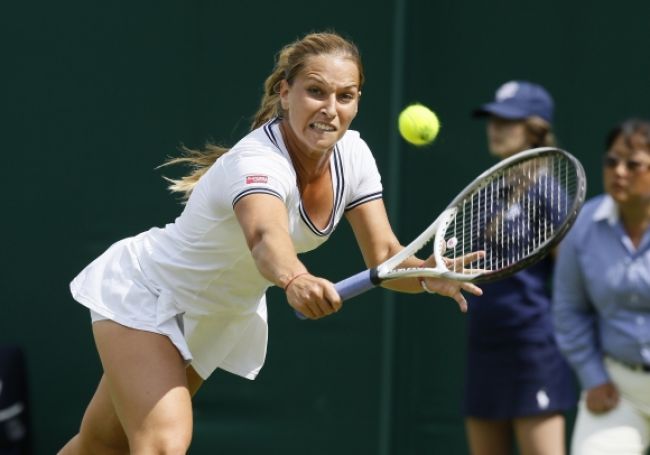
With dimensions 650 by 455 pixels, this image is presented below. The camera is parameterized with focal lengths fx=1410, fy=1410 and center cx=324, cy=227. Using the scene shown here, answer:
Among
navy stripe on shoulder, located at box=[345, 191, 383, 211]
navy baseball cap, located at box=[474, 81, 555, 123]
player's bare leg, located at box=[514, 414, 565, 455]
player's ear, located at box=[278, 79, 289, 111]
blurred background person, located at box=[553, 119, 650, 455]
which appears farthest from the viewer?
navy baseball cap, located at box=[474, 81, 555, 123]

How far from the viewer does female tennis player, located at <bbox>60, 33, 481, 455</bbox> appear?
152 inches

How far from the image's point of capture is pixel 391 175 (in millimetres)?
6438

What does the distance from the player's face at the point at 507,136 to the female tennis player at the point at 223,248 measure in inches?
55.1

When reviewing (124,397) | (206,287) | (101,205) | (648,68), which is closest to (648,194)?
(648,68)

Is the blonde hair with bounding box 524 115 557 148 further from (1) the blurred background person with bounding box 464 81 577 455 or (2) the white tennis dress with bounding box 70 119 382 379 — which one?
(2) the white tennis dress with bounding box 70 119 382 379

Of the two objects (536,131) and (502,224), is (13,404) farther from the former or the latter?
(502,224)

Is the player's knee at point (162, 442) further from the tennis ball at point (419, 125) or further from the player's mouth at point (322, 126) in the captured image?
the tennis ball at point (419, 125)

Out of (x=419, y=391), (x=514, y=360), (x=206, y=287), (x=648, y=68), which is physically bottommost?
(x=419, y=391)

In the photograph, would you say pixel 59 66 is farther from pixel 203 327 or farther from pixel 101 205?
pixel 203 327

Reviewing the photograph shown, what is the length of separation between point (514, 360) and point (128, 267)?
5.72 feet

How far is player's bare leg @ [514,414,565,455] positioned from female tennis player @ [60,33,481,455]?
1408 mm

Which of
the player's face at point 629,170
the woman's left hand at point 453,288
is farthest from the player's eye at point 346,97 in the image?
the player's face at point 629,170

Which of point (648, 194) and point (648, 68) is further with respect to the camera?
point (648, 68)

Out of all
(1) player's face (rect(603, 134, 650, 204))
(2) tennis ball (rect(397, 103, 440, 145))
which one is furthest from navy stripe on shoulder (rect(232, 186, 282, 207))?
(1) player's face (rect(603, 134, 650, 204))
